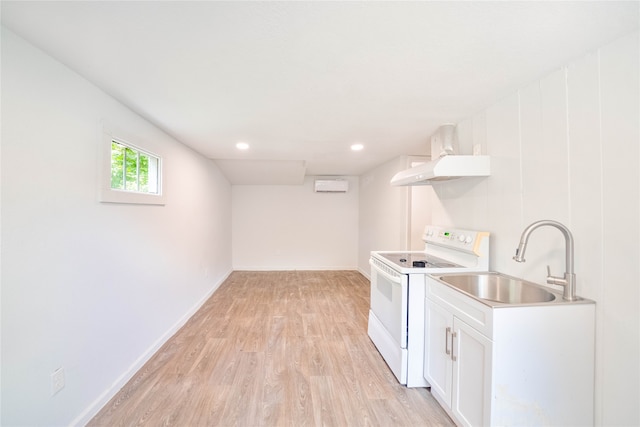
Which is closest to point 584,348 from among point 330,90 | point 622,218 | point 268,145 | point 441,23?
point 622,218

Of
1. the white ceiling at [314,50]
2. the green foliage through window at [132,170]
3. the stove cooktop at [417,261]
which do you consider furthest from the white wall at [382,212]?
the green foliage through window at [132,170]

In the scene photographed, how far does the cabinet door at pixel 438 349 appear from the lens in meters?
1.70

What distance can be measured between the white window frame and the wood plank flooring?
56.2 inches

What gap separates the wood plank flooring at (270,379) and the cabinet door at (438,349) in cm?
16

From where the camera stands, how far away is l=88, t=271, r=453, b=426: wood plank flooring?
1.71 metres

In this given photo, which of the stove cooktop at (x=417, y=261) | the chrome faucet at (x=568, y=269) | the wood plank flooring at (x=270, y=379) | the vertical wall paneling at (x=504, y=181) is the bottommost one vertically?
the wood plank flooring at (x=270, y=379)

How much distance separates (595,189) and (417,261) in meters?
Result: 1.27

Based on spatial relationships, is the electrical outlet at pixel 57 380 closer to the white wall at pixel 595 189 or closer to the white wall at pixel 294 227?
the white wall at pixel 595 189

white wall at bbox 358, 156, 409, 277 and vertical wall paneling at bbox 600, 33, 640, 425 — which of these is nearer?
vertical wall paneling at bbox 600, 33, 640, 425

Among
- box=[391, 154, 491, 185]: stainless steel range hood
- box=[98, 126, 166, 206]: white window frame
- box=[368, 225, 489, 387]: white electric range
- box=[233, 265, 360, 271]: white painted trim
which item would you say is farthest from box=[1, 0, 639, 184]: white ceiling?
box=[233, 265, 360, 271]: white painted trim

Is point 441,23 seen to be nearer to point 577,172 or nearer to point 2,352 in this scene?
point 577,172

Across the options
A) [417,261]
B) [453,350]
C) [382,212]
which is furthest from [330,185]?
[453,350]

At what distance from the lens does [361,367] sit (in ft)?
7.43

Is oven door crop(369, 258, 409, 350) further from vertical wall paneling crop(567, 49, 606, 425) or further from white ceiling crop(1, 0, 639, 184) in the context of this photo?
white ceiling crop(1, 0, 639, 184)
